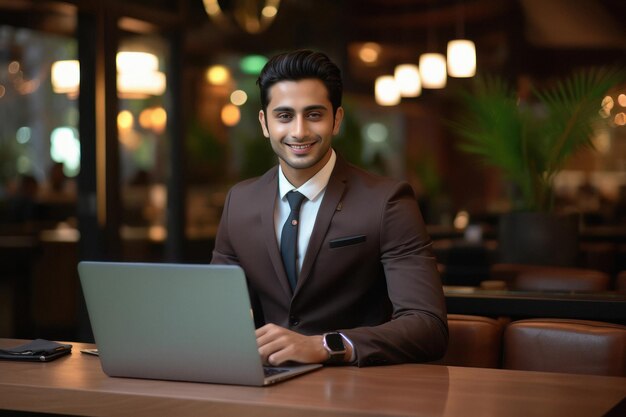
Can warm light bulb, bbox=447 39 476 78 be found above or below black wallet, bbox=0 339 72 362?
above

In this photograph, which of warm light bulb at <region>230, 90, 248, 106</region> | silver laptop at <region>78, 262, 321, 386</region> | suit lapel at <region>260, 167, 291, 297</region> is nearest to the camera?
silver laptop at <region>78, 262, 321, 386</region>

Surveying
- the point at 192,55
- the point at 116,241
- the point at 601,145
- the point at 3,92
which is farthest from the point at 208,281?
the point at 601,145

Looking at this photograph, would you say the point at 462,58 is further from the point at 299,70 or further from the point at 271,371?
the point at 271,371

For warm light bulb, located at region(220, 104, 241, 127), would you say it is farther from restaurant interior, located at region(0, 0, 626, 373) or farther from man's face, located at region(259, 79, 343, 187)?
man's face, located at region(259, 79, 343, 187)

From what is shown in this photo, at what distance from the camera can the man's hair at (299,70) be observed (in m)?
2.64

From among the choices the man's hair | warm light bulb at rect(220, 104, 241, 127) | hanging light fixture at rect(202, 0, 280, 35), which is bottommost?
the man's hair

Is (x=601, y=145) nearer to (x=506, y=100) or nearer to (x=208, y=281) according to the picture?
(x=506, y=100)

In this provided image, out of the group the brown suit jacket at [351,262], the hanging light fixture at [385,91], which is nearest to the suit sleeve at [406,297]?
the brown suit jacket at [351,262]

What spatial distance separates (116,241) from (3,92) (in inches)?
68.6

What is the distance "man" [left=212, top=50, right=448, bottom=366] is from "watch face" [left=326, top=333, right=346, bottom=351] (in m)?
0.26

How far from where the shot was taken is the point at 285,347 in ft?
7.32

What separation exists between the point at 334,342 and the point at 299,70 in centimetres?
74

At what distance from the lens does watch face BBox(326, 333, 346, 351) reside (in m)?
2.29

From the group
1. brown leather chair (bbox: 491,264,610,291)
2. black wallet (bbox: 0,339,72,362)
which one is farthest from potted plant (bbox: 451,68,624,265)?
black wallet (bbox: 0,339,72,362)
